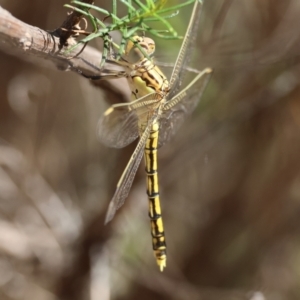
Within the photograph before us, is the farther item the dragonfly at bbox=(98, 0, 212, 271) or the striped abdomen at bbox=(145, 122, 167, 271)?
the striped abdomen at bbox=(145, 122, 167, 271)

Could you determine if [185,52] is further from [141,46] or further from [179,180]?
[179,180]

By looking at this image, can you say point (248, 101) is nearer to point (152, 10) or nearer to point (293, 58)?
point (293, 58)

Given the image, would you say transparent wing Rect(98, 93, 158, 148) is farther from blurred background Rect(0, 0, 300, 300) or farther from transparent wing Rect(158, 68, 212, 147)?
blurred background Rect(0, 0, 300, 300)

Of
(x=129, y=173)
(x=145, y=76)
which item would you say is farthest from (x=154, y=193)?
(x=145, y=76)

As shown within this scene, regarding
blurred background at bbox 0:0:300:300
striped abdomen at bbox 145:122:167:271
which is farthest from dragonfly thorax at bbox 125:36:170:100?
blurred background at bbox 0:0:300:300

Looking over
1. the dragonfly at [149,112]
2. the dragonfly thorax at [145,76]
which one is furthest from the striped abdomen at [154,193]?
the dragonfly thorax at [145,76]

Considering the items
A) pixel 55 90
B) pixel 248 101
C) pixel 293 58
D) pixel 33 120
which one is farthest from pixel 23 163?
pixel 293 58
